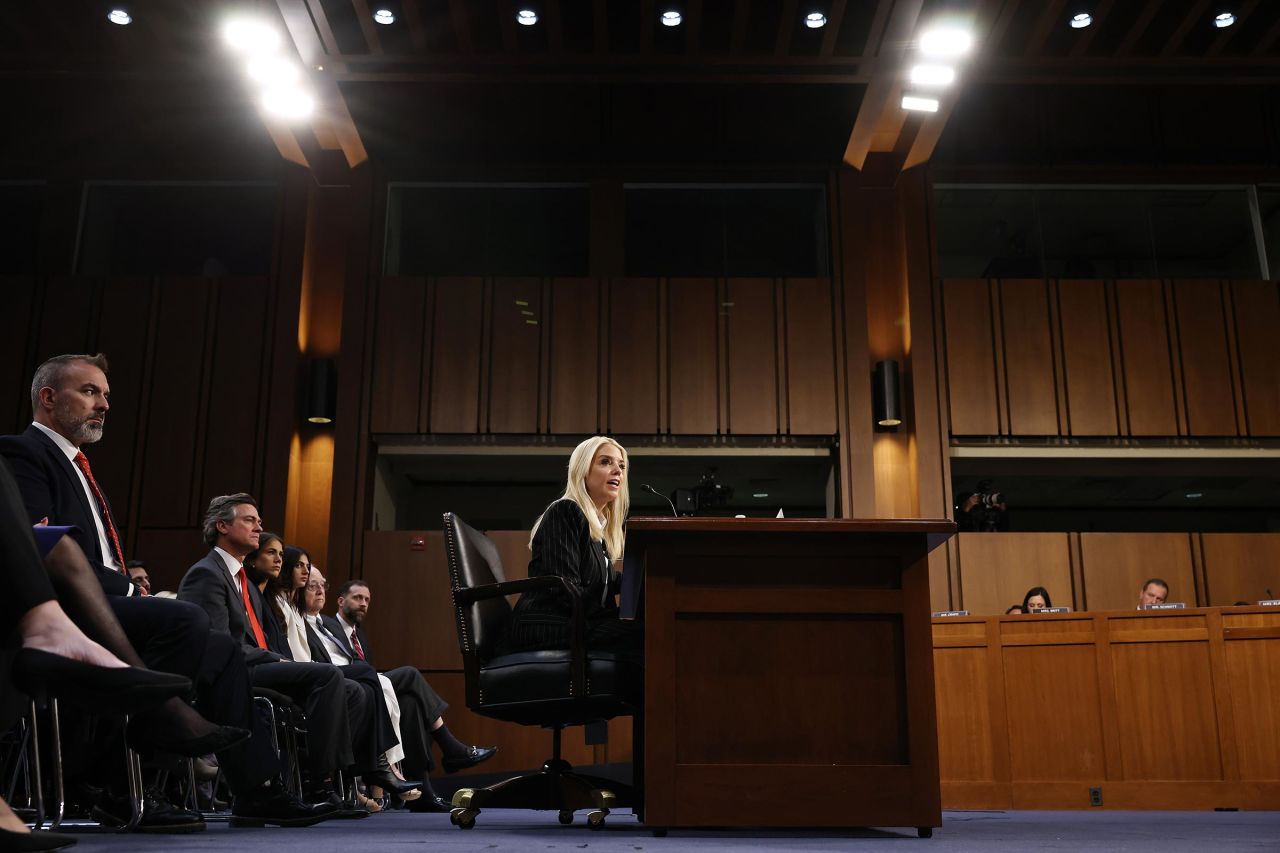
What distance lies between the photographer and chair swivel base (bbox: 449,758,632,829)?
327cm

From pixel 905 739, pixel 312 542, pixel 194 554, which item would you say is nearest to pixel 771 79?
pixel 312 542

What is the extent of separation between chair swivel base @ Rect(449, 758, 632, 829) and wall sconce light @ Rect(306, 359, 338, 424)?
17.6 feet

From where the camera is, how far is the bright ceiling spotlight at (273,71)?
→ 282 inches

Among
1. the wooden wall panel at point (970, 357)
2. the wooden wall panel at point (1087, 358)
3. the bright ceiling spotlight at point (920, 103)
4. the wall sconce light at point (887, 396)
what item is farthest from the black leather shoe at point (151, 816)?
the wooden wall panel at point (1087, 358)

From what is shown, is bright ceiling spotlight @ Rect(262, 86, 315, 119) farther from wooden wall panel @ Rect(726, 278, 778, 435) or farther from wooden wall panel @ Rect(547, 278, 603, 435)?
wooden wall panel @ Rect(726, 278, 778, 435)

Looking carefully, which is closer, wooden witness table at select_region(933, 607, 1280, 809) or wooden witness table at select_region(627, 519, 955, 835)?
wooden witness table at select_region(627, 519, 955, 835)

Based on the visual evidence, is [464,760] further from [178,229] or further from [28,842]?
[178,229]

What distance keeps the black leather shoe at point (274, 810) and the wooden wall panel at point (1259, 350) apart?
7409 mm

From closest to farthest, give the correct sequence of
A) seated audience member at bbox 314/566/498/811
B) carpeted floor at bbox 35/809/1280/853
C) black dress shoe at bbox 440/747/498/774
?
carpeted floor at bbox 35/809/1280/853, seated audience member at bbox 314/566/498/811, black dress shoe at bbox 440/747/498/774

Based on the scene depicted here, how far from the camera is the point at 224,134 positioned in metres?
8.66

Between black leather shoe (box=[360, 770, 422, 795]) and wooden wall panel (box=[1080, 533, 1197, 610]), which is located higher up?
wooden wall panel (box=[1080, 533, 1197, 610])

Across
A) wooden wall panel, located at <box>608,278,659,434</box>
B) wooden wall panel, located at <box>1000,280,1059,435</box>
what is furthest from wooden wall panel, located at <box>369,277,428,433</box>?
wooden wall panel, located at <box>1000,280,1059,435</box>

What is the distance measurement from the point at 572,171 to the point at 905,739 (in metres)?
6.84

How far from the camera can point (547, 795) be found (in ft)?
11.2
